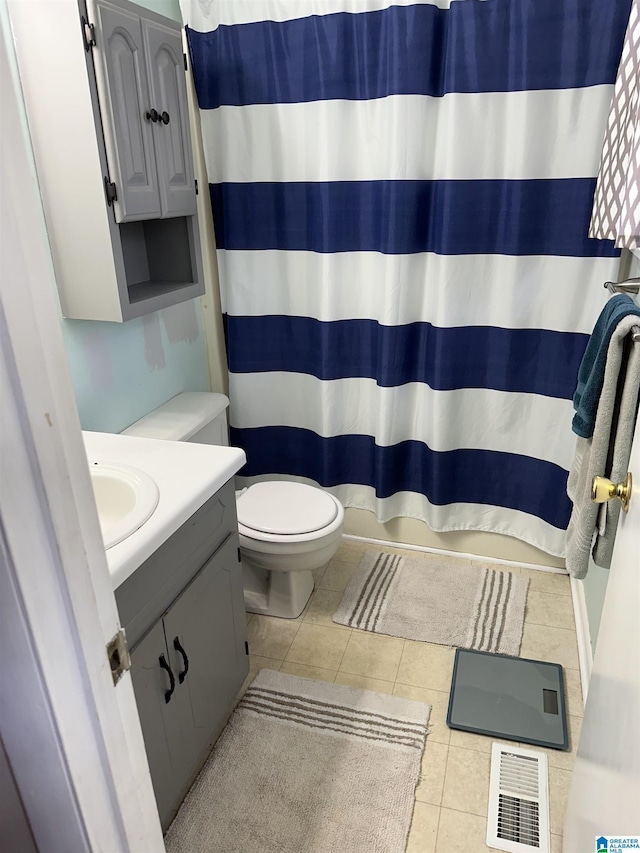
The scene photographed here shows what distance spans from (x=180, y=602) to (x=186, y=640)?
110 mm

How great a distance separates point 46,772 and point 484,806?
1276mm

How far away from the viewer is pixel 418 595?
2320 millimetres

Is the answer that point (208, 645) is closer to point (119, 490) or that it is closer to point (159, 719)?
point (159, 719)

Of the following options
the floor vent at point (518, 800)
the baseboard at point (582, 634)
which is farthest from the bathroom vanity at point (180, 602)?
the baseboard at point (582, 634)

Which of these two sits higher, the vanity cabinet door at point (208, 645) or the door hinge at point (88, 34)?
the door hinge at point (88, 34)

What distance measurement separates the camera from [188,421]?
2068 mm

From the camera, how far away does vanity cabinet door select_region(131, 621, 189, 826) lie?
1271mm

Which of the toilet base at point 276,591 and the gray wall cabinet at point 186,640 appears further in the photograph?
the toilet base at point 276,591

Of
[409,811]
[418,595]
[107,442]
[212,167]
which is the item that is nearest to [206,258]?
[212,167]

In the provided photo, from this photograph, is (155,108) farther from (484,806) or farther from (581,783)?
(484,806)

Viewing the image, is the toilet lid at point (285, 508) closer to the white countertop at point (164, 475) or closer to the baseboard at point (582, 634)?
the white countertop at point (164, 475)

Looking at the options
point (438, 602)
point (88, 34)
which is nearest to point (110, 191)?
point (88, 34)

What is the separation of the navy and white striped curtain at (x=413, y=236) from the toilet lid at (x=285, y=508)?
342 mm

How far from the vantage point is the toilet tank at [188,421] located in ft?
6.52
